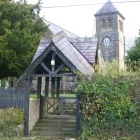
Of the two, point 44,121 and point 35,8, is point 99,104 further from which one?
point 35,8

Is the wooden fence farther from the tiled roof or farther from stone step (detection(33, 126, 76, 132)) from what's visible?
the tiled roof

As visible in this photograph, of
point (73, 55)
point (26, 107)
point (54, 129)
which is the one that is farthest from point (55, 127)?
point (73, 55)

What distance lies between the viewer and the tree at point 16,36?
69.5 ft

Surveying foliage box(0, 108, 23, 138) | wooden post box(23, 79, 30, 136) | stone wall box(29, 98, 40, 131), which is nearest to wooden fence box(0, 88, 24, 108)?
wooden post box(23, 79, 30, 136)

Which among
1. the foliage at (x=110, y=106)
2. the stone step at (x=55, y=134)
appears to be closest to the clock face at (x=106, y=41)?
the stone step at (x=55, y=134)

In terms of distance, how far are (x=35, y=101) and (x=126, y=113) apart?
4.64m

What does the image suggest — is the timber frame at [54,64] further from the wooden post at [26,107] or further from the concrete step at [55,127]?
the concrete step at [55,127]

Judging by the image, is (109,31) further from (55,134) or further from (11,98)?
(55,134)

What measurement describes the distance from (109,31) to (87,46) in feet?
145

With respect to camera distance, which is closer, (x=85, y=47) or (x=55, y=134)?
(x=55, y=134)

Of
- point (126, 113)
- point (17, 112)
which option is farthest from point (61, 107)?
point (126, 113)

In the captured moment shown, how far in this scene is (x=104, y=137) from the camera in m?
13.4

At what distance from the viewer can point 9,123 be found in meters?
14.4

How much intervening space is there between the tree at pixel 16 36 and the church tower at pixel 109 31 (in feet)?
115
